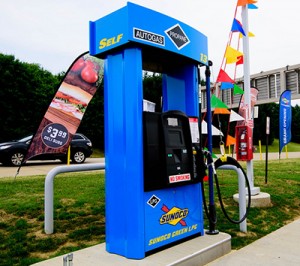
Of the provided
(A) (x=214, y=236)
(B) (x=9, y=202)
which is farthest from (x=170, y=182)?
(B) (x=9, y=202)

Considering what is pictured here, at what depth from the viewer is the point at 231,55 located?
20.1 feet

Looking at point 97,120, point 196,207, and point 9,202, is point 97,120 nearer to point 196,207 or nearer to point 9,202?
point 9,202

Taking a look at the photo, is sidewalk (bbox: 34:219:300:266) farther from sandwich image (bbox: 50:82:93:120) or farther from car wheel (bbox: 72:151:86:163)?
car wheel (bbox: 72:151:86:163)

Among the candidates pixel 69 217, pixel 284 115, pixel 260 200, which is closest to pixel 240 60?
pixel 260 200

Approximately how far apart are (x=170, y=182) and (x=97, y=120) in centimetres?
2432

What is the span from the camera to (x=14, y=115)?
2330 centimetres

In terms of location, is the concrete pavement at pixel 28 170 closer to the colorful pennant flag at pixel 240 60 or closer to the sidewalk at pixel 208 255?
the colorful pennant flag at pixel 240 60

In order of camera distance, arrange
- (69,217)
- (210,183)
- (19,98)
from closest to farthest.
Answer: (210,183) → (69,217) → (19,98)

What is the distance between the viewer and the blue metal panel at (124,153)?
333 centimetres

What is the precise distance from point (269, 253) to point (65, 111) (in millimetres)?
3236

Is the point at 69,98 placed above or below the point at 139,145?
above

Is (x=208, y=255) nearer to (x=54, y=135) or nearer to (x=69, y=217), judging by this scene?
(x=69, y=217)

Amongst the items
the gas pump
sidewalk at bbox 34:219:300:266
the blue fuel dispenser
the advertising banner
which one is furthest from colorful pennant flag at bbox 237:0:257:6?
sidewalk at bbox 34:219:300:266

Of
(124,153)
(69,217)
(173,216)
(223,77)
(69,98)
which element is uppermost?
(223,77)
